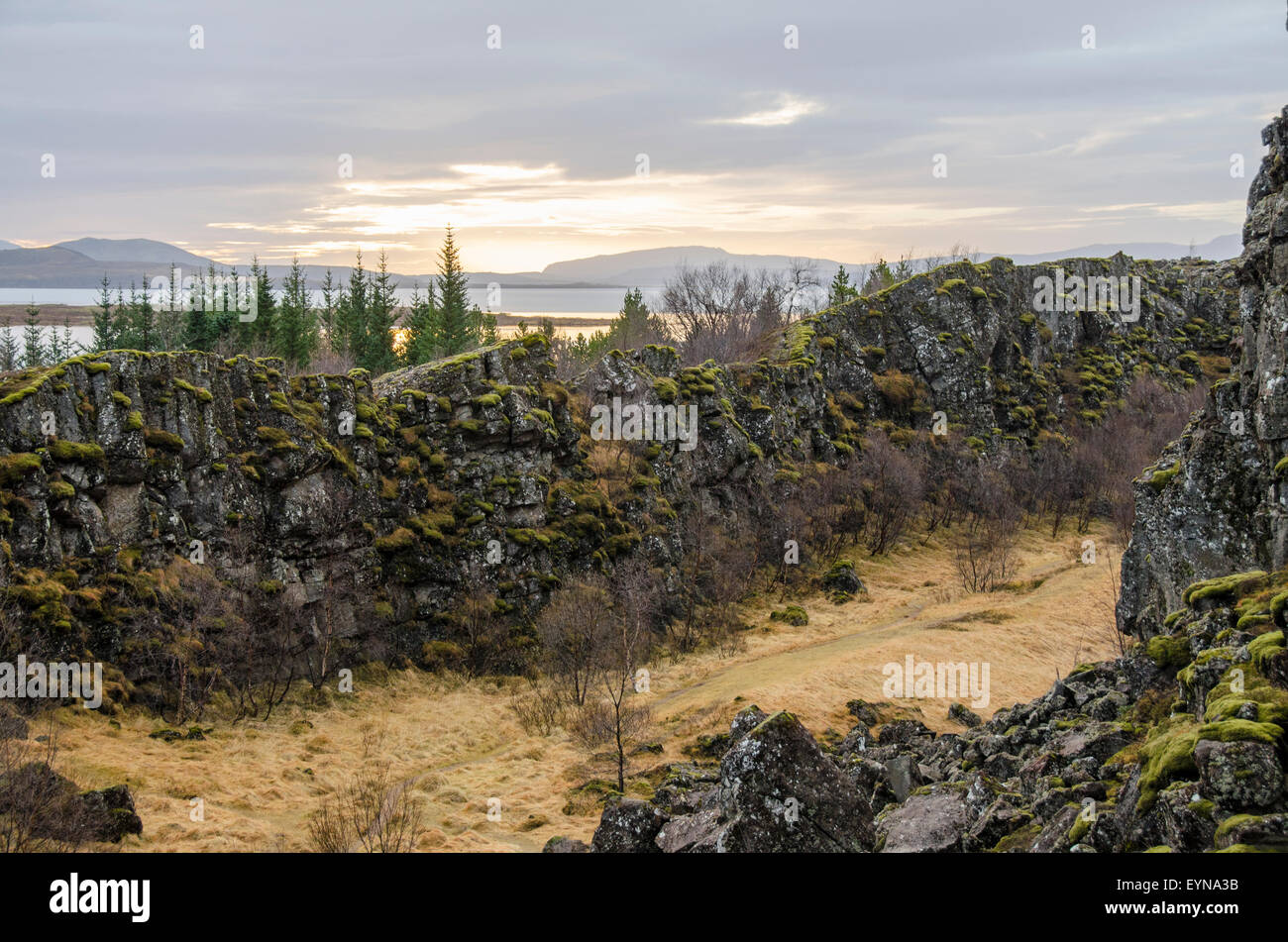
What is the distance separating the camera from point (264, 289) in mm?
85125

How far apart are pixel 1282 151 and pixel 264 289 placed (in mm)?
79024

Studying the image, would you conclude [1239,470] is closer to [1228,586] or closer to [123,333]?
[1228,586]

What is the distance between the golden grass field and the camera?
26156 millimetres

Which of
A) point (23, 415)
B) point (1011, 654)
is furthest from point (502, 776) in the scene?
point (1011, 654)

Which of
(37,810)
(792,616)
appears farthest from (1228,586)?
(792,616)
